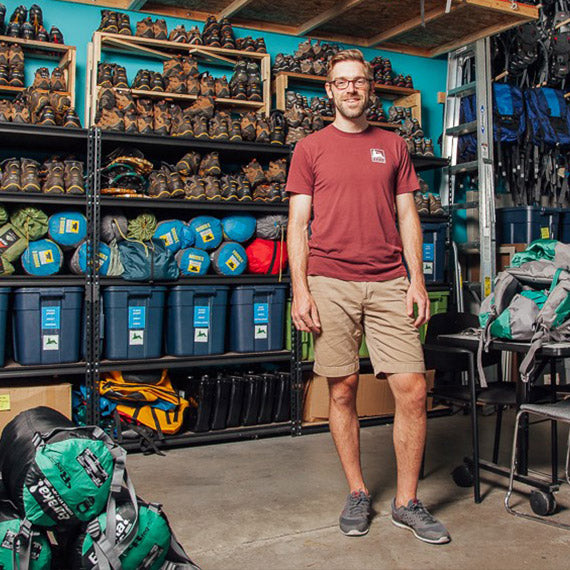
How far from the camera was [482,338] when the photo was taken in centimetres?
338

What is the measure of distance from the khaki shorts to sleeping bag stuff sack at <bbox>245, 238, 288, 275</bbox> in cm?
190

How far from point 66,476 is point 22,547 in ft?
0.72

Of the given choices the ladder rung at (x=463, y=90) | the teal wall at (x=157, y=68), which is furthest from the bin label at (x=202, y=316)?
the ladder rung at (x=463, y=90)

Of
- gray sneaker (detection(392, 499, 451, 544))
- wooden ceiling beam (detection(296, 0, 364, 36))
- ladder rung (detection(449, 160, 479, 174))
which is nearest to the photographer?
gray sneaker (detection(392, 499, 451, 544))

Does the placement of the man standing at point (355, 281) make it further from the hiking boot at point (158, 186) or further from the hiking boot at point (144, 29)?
the hiking boot at point (144, 29)

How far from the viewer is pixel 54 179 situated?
4.44m

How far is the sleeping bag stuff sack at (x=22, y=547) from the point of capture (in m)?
1.99

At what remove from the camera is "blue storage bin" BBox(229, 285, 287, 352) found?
4.85 meters

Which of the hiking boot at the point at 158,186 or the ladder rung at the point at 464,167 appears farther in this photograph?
the ladder rung at the point at 464,167

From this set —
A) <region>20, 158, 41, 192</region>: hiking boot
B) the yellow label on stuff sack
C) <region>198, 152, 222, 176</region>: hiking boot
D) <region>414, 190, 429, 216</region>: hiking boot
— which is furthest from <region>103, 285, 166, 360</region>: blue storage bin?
<region>414, 190, 429, 216</region>: hiking boot

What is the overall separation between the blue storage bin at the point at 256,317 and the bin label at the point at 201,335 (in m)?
0.22

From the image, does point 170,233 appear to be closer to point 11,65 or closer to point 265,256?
point 265,256

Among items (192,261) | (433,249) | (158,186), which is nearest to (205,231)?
(192,261)

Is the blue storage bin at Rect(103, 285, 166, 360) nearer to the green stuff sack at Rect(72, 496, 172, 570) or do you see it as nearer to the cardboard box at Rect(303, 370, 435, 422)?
the cardboard box at Rect(303, 370, 435, 422)
